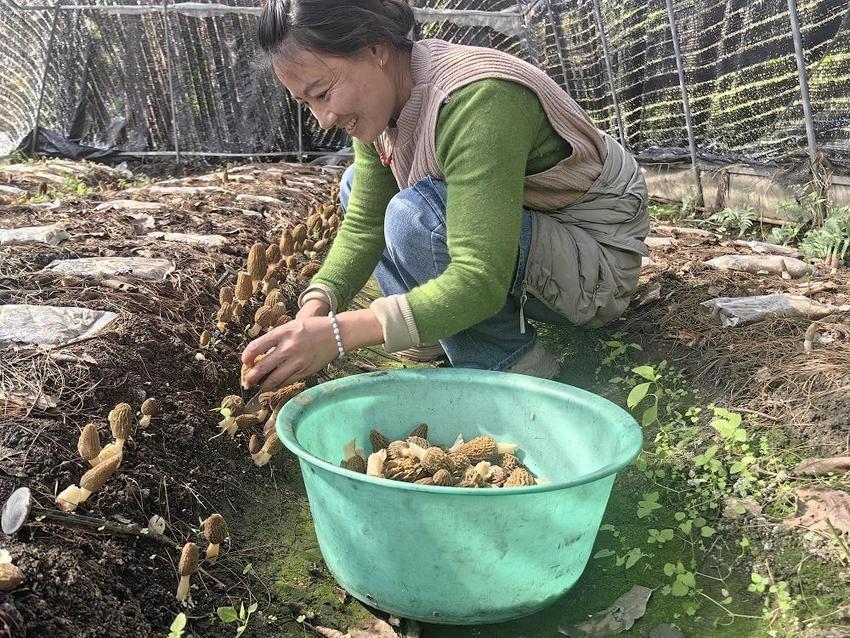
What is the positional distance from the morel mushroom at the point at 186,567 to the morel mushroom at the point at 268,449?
593 mm

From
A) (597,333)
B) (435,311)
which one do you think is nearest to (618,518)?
(435,311)

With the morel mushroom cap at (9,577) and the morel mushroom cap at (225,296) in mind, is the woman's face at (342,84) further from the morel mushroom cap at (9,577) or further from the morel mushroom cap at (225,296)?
the morel mushroom cap at (9,577)

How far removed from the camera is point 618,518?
92.4 inches

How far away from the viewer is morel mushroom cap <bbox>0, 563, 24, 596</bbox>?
1481mm

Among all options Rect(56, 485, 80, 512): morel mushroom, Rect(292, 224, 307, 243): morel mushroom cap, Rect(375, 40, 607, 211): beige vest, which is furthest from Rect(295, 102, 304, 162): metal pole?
Rect(56, 485, 80, 512): morel mushroom

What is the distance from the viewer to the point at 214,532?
73.8 inches

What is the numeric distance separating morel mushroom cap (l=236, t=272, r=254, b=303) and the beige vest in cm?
67

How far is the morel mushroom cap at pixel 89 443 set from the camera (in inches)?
73.5

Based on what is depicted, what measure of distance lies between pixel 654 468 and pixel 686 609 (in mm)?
636

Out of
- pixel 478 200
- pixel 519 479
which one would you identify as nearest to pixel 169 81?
pixel 478 200

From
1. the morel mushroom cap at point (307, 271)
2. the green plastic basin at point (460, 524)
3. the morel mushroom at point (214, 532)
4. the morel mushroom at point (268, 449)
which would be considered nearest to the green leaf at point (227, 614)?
the morel mushroom at point (214, 532)

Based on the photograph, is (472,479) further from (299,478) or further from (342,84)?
(342,84)

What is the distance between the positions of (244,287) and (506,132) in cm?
122

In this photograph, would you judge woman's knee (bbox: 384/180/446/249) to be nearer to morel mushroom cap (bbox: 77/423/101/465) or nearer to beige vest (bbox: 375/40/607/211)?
beige vest (bbox: 375/40/607/211)
